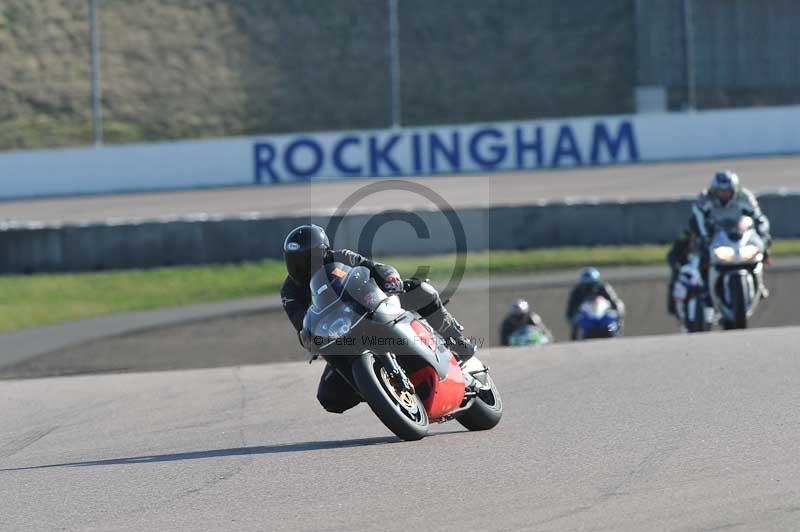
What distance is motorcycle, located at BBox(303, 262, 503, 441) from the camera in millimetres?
6879

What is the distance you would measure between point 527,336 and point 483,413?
6751 mm

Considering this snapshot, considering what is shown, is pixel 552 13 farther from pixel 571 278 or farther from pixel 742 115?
pixel 571 278

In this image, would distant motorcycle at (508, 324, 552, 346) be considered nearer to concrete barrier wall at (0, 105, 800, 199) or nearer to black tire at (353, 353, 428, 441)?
black tire at (353, 353, 428, 441)

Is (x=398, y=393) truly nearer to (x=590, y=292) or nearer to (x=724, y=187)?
(x=724, y=187)

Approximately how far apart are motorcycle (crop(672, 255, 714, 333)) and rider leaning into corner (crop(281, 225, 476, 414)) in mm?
6568

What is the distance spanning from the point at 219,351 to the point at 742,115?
21.8 metres

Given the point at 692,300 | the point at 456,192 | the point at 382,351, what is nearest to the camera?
the point at 382,351

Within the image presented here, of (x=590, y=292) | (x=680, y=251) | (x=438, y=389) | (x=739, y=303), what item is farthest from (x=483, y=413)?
(x=590, y=292)

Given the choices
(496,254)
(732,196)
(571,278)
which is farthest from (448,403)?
(496,254)

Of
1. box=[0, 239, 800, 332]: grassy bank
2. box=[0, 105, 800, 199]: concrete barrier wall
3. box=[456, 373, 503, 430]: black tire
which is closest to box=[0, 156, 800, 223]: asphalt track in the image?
box=[0, 105, 800, 199]: concrete barrier wall

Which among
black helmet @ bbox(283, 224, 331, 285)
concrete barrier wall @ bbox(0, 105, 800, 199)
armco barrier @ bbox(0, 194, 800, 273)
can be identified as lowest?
armco barrier @ bbox(0, 194, 800, 273)

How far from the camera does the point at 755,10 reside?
144 feet

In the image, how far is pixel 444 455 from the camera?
6879 mm

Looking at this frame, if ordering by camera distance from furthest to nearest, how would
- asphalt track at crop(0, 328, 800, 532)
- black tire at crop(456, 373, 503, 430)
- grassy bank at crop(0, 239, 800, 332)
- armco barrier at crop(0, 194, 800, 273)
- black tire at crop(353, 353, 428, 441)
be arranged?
armco barrier at crop(0, 194, 800, 273) < grassy bank at crop(0, 239, 800, 332) < black tire at crop(456, 373, 503, 430) < black tire at crop(353, 353, 428, 441) < asphalt track at crop(0, 328, 800, 532)
